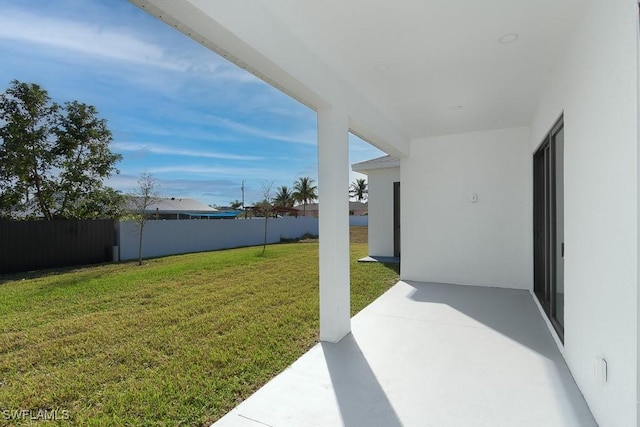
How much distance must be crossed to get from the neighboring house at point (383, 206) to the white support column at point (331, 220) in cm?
657

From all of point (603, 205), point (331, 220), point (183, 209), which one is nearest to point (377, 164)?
point (331, 220)

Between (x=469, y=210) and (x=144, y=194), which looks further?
(x=144, y=194)

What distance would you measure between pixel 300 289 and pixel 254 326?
2057 millimetres

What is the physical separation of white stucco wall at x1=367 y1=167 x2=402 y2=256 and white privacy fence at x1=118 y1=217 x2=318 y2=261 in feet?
23.9

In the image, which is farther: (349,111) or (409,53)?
(349,111)

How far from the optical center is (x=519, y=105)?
4.74 meters

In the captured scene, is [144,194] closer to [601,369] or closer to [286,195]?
[601,369]

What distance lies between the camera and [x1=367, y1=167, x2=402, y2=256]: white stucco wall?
10.1 m

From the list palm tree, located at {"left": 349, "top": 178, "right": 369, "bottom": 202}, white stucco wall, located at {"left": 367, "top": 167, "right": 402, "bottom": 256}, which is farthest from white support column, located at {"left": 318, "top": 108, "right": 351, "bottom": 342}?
palm tree, located at {"left": 349, "top": 178, "right": 369, "bottom": 202}

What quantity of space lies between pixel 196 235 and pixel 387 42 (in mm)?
12201

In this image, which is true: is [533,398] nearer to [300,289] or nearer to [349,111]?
[349,111]

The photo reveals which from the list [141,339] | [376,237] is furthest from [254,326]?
[376,237]

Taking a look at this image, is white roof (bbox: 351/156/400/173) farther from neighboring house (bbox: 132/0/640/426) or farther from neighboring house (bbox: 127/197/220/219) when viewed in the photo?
neighboring house (bbox: 127/197/220/219)

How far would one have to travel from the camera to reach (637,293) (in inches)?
60.7
